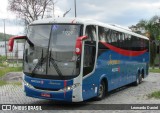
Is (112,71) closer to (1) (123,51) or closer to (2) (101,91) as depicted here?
(2) (101,91)

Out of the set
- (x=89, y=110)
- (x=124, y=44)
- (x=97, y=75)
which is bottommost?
(x=89, y=110)

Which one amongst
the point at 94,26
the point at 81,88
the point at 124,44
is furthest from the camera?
the point at 124,44

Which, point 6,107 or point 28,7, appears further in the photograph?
point 28,7

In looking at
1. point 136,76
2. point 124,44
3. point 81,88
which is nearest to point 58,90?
point 81,88

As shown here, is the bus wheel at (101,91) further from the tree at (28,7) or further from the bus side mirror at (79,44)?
the tree at (28,7)

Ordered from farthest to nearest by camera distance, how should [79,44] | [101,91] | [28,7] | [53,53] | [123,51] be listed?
1. [28,7]
2. [123,51]
3. [101,91]
4. [53,53]
5. [79,44]

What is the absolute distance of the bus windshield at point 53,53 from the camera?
1300cm

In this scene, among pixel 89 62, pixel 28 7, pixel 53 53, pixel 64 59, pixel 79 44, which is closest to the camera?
pixel 79 44

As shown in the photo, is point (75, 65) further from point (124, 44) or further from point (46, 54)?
point (124, 44)

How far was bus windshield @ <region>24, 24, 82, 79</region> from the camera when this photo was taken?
512 inches

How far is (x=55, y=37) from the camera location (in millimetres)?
13375

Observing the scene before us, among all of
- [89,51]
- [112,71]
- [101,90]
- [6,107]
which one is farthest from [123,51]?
[6,107]

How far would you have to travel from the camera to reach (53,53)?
43.2 feet

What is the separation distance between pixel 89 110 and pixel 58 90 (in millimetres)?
1295
